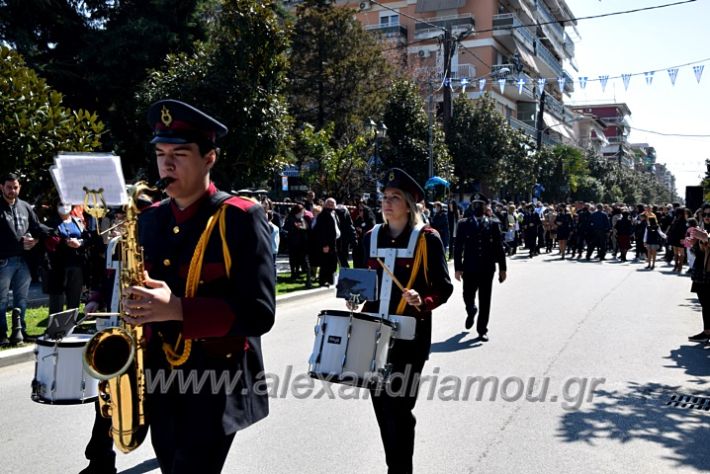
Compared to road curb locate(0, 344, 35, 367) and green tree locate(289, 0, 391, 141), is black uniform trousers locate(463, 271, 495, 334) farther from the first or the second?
green tree locate(289, 0, 391, 141)

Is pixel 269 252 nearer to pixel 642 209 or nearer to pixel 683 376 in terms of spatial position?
pixel 683 376

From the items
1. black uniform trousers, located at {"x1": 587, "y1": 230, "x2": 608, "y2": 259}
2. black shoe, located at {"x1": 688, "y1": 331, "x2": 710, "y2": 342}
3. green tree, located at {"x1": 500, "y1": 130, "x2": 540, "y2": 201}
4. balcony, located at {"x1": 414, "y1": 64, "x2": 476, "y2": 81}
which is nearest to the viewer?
black shoe, located at {"x1": 688, "y1": 331, "x2": 710, "y2": 342}

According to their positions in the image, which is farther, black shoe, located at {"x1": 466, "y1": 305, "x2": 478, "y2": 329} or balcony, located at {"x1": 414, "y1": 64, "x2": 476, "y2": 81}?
balcony, located at {"x1": 414, "y1": 64, "x2": 476, "y2": 81}

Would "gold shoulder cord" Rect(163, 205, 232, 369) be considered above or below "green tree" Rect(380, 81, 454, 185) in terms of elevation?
below

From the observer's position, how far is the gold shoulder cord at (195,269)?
99.2 inches

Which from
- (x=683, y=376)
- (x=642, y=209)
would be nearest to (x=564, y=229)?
(x=642, y=209)

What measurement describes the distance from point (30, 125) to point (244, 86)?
18.2 feet

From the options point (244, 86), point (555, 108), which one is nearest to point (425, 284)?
point (244, 86)

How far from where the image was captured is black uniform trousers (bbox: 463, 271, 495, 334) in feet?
30.7

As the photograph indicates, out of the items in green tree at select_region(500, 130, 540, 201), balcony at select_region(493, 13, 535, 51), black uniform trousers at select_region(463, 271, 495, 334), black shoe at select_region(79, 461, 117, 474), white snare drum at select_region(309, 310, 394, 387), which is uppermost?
balcony at select_region(493, 13, 535, 51)

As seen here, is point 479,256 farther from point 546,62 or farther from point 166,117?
point 546,62

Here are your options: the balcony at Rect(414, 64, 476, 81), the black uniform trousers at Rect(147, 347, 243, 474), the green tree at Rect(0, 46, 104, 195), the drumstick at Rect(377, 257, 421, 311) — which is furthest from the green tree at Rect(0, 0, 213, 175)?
the black uniform trousers at Rect(147, 347, 243, 474)

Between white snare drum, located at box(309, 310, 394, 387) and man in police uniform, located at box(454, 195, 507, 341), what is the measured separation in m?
5.59

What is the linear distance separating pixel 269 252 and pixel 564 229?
2422 cm
